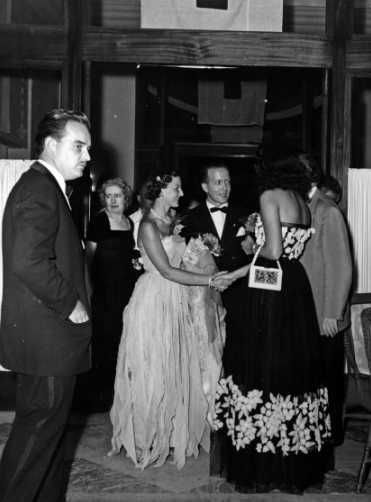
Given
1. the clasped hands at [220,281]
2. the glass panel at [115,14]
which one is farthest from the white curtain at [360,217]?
the glass panel at [115,14]

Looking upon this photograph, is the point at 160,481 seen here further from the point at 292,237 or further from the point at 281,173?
the point at 281,173

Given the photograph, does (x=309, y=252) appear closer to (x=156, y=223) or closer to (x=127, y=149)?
(x=156, y=223)

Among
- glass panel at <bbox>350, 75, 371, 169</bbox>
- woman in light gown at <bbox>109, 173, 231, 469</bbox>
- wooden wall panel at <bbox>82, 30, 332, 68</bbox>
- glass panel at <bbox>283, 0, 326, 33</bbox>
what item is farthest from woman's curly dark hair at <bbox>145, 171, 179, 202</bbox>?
glass panel at <bbox>283, 0, 326, 33</bbox>

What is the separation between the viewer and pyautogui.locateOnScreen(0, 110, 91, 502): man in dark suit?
2.74 meters

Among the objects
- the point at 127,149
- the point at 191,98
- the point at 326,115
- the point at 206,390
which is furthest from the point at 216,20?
the point at 191,98

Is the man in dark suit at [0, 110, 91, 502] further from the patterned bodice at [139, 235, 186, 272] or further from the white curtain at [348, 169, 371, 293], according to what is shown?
the white curtain at [348, 169, 371, 293]

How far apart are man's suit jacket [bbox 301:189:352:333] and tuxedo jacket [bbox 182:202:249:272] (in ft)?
3.65

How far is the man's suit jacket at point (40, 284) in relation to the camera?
272 cm

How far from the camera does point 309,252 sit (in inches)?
171

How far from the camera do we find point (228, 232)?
18.0 ft

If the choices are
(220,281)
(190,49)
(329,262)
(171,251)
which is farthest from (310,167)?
(190,49)

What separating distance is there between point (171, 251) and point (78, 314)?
68.3 inches

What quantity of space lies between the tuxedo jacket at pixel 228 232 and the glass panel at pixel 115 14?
5.29 ft

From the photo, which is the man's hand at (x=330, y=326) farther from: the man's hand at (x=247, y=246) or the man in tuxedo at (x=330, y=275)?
the man's hand at (x=247, y=246)
